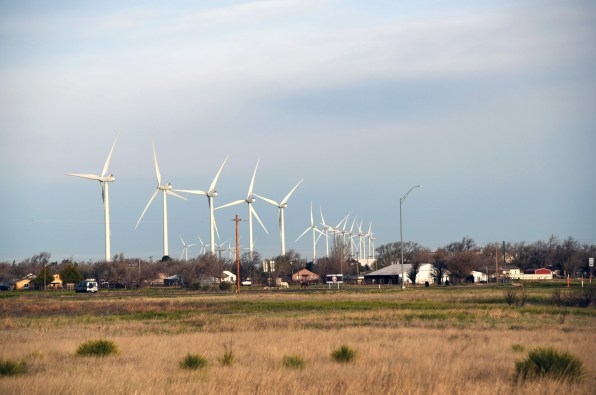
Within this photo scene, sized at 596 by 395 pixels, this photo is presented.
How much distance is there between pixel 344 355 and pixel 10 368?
891cm

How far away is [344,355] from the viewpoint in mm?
24594

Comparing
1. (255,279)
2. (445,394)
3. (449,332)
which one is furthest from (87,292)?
(445,394)

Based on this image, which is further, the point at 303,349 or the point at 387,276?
the point at 387,276

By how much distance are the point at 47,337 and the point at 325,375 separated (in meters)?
17.7

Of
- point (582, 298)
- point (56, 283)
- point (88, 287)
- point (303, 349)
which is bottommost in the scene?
point (303, 349)

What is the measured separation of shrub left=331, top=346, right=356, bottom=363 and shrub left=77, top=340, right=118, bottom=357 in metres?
7.26

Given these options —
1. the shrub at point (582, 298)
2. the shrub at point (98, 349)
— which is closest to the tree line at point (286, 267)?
the shrub at point (582, 298)

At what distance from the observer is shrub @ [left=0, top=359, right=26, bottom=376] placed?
74.9 ft

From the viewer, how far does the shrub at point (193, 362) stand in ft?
76.4

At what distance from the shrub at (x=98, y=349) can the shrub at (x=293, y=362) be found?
6.50 m

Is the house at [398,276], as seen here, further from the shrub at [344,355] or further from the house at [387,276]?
the shrub at [344,355]

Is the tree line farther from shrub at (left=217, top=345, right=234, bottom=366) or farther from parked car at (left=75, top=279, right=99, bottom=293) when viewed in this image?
shrub at (left=217, top=345, right=234, bottom=366)

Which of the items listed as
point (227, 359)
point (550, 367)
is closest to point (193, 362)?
point (227, 359)

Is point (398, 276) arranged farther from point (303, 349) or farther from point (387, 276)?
point (303, 349)
